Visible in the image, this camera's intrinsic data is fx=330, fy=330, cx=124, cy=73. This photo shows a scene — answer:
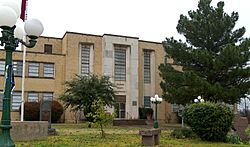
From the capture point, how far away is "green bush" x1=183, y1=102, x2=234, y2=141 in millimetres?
16938

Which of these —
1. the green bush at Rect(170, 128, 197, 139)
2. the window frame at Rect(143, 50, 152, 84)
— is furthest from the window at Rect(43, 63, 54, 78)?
the green bush at Rect(170, 128, 197, 139)

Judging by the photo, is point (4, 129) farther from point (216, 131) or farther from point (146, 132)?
point (216, 131)

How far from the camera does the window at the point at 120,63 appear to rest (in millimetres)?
41094

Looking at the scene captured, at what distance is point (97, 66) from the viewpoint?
1580 inches

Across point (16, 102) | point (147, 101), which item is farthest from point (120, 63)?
point (16, 102)

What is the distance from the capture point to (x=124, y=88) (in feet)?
135

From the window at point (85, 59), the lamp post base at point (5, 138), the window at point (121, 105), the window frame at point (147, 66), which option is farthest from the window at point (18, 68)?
the lamp post base at point (5, 138)

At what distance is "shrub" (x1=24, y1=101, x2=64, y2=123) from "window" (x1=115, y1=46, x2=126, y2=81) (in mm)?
8755

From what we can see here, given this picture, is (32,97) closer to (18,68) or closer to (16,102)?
(16,102)

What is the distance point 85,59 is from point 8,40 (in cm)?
3286

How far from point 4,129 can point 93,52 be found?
33.3m

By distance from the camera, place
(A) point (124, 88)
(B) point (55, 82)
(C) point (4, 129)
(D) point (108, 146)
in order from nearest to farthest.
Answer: (C) point (4, 129)
(D) point (108, 146)
(B) point (55, 82)
(A) point (124, 88)

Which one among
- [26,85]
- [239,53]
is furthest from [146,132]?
[26,85]

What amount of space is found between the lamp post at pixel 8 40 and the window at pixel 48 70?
30.3m
